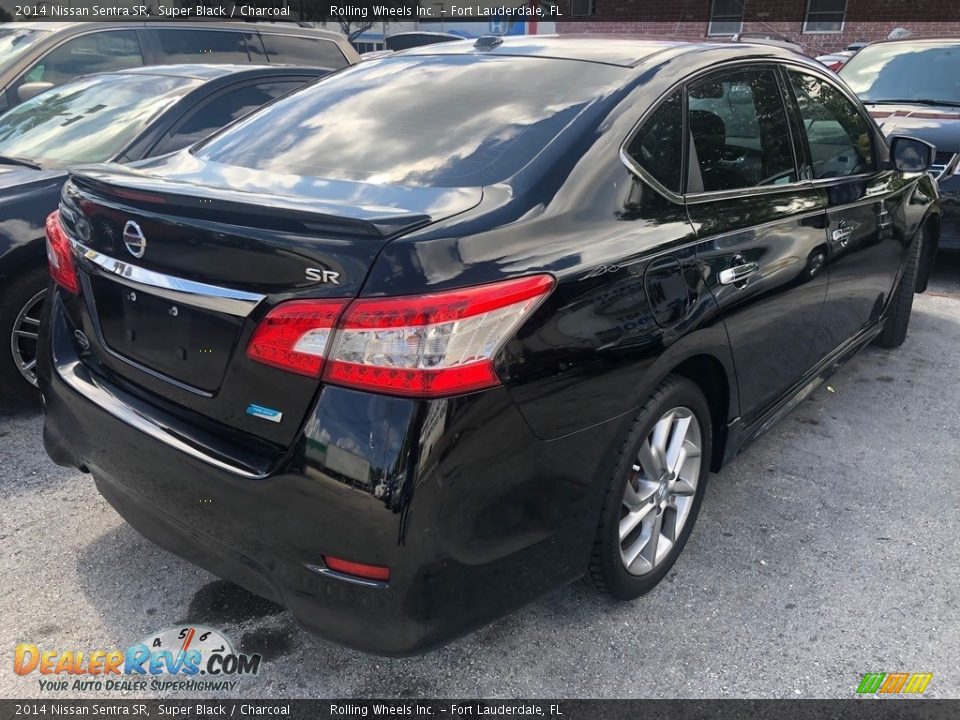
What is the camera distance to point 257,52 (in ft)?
23.4

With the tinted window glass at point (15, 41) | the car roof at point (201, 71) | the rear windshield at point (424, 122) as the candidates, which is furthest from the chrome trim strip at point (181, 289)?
the tinted window glass at point (15, 41)

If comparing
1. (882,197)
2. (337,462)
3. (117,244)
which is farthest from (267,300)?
(882,197)

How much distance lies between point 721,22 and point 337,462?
2209 cm

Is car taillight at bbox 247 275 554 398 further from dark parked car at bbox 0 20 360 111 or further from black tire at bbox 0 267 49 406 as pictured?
dark parked car at bbox 0 20 360 111

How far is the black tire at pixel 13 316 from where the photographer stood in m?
3.50

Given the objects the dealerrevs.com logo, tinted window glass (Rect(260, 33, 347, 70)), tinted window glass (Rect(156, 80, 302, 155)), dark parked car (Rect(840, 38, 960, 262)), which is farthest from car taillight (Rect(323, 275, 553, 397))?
tinted window glass (Rect(260, 33, 347, 70))

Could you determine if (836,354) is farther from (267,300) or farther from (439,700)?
(267,300)

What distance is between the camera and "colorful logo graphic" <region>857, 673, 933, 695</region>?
224 centimetres

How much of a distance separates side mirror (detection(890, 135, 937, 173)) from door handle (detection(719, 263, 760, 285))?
1.97m

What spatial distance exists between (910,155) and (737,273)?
2.19 meters

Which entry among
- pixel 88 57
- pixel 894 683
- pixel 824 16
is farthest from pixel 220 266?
pixel 824 16

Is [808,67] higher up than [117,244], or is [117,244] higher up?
[808,67]

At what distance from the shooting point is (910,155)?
4035mm

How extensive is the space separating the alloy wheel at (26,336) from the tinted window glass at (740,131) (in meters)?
2.94
